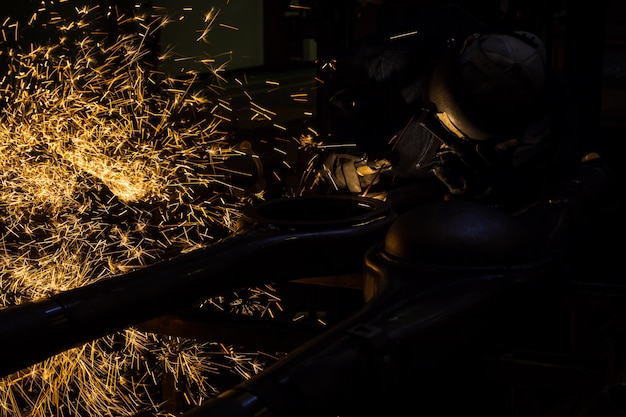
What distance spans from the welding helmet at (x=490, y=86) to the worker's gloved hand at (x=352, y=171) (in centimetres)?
47

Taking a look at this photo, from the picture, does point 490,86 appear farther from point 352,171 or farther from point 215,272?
point 215,272

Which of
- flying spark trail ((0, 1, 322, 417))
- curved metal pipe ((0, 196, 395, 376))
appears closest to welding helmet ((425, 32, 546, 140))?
curved metal pipe ((0, 196, 395, 376))

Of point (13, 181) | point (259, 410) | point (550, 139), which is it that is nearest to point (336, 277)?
point (550, 139)

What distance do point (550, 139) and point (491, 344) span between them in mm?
1245

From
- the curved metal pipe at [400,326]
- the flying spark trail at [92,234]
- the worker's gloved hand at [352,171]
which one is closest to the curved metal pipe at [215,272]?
the curved metal pipe at [400,326]

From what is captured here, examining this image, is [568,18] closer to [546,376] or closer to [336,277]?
[336,277]

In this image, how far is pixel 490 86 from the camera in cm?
292

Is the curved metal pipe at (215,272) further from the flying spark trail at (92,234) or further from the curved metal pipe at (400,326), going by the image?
the flying spark trail at (92,234)

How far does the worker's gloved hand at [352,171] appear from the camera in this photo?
3.55m

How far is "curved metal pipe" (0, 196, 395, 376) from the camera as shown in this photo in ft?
6.53

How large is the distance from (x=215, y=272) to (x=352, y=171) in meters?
1.39

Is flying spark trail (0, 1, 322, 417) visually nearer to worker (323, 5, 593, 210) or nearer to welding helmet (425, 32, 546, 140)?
worker (323, 5, 593, 210)

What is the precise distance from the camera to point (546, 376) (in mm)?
2145

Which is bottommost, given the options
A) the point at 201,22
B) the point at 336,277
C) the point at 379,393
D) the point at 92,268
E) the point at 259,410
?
the point at 201,22
